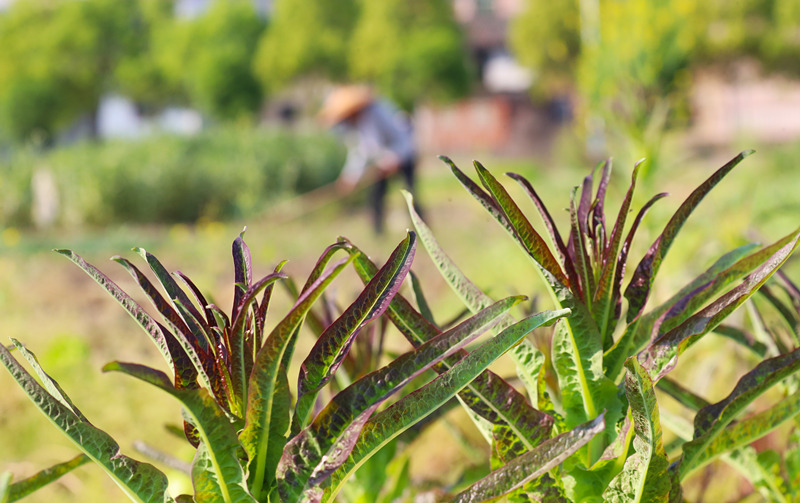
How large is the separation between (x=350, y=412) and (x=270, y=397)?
0.07m

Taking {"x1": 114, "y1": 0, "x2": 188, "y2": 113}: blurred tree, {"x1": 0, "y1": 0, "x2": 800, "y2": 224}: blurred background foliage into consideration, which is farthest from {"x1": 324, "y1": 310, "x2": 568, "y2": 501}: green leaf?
{"x1": 114, "y1": 0, "x2": 188, "y2": 113}: blurred tree

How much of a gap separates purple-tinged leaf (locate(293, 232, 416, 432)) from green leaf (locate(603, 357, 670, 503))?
0.68 feet

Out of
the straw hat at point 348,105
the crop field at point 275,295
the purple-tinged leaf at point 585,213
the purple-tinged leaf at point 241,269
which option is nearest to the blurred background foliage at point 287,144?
the crop field at point 275,295

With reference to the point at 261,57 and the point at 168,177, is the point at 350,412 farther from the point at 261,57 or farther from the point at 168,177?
the point at 261,57

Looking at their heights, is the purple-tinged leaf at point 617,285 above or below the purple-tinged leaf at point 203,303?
below

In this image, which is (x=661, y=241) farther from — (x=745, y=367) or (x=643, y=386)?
(x=745, y=367)

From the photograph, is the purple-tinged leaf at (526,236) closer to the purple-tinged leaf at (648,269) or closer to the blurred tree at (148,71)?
the purple-tinged leaf at (648,269)

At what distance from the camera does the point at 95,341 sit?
Answer: 3906 millimetres

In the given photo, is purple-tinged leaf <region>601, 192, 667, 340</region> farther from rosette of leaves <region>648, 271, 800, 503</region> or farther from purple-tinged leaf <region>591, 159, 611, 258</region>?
rosette of leaves <region>648, 271, 800, 503</region>

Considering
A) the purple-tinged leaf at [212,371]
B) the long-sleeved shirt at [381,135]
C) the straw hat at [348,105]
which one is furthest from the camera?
the straw hat at [348,105]

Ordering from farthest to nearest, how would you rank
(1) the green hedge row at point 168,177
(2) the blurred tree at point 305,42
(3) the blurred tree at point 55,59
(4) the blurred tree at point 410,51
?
(3) the blurred tree at point 55,59, (2) the blurred tree at point 305,42, (4) the blurred tree at point 410,51, (1) the green hedge row at point 168,177

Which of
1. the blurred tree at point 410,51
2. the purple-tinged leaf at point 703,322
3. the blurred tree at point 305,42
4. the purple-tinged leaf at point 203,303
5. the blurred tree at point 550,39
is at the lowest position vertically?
the purple-tinged leaf at point 703,322

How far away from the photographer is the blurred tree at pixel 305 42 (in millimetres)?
26578

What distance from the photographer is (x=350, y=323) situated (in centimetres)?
69
